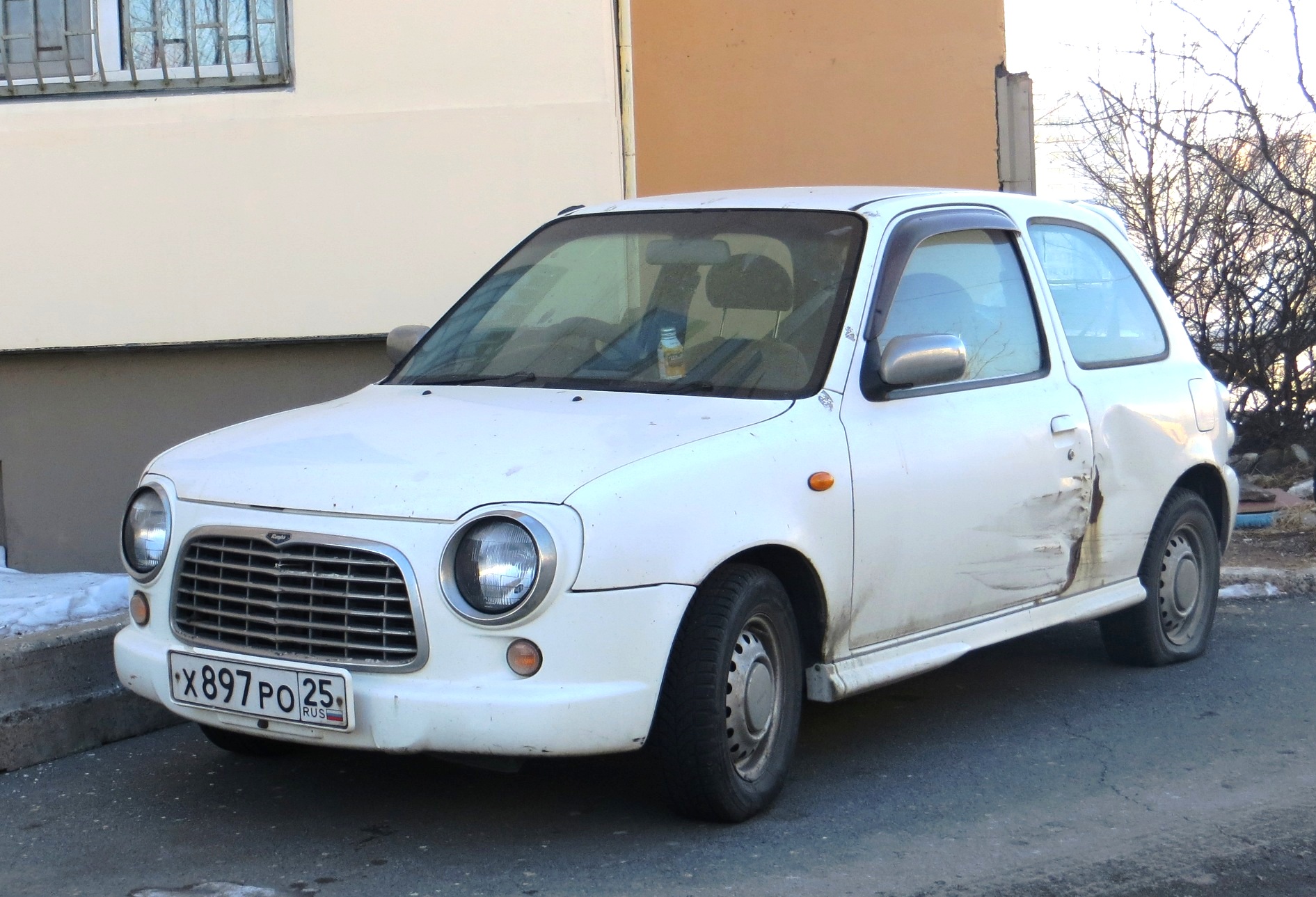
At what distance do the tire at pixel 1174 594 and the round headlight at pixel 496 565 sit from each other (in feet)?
9.50

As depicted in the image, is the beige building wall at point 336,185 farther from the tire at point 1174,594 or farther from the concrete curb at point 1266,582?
the concrete curb at point 1266,582

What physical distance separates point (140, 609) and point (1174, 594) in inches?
144

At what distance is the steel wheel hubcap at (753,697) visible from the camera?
13.0 ft

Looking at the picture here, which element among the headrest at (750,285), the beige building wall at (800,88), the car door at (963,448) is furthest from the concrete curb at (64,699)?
the beige building wall at (800,88)

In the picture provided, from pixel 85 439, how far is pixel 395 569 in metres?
4.53

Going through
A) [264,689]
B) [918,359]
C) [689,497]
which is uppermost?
[918,359]

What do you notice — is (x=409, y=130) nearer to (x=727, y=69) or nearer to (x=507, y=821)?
(x=727, y=69)

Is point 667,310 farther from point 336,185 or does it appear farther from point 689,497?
point 336,185

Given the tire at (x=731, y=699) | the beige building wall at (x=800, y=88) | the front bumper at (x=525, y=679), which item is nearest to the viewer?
the front bumper at (x=525, y=679)

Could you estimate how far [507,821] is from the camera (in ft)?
13.7

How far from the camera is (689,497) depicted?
3.80 meters

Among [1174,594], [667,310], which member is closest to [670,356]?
[667,310]

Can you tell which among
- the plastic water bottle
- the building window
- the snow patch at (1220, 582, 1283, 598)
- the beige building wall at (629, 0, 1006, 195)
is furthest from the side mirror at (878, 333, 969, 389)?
the beige building wall at (629, 0, 1006, 195)

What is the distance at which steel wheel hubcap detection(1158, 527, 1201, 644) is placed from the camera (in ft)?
19.1
